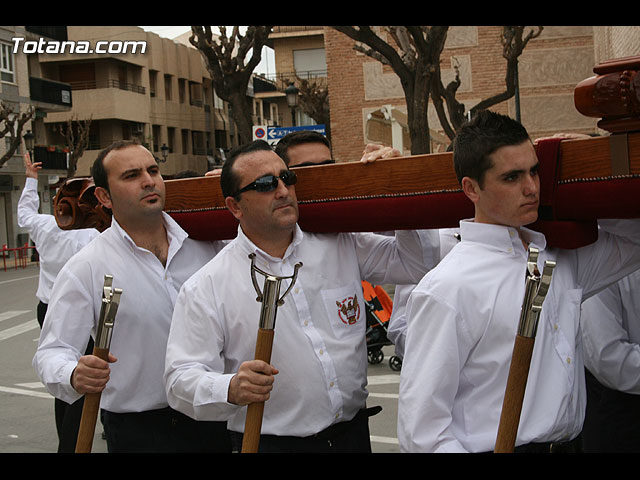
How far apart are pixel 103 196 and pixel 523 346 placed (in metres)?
2.37

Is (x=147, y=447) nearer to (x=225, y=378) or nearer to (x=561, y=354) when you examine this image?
(x=225, y=378)

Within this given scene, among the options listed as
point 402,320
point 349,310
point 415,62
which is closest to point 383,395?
point 402,320

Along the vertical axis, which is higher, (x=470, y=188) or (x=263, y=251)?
(x=470, y=188)

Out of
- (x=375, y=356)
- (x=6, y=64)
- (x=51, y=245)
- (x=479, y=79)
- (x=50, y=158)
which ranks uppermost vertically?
(x=6, y=64)

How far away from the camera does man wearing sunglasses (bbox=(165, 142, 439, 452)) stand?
3.11m

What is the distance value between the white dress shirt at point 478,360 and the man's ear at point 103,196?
5.89 ft

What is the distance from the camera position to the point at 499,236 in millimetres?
2637

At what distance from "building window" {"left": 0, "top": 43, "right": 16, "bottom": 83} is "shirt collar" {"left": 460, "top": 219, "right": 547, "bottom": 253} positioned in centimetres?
3696

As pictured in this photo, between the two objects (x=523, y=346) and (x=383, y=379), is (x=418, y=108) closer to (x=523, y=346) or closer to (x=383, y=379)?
(x=383, y=379)

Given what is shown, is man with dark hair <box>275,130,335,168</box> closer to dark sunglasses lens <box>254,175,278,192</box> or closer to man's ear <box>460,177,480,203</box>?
dark sunglasses lens <box>254,175,278,192</box>

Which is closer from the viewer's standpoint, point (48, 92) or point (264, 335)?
point (264, 335)

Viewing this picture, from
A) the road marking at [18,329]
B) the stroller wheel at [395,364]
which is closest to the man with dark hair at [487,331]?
the stroller wheel at [395,364]

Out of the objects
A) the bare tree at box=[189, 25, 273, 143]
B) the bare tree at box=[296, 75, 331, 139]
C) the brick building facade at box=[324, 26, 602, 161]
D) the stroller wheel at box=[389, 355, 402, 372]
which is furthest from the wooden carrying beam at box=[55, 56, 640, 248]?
the bare tree at box=[296, 75, 331, 139]

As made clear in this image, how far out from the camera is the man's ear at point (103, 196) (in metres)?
3.88
